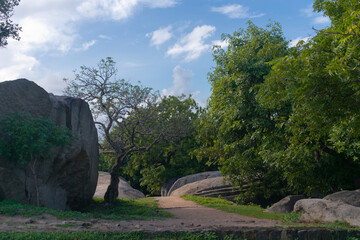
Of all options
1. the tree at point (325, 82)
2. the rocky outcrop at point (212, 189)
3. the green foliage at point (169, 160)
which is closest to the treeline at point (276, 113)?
the tree at point (325, 82)

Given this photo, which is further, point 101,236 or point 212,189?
point 212,189

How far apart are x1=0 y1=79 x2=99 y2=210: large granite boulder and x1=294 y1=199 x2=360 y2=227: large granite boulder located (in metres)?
9.02

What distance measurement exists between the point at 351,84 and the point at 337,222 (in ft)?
13.4

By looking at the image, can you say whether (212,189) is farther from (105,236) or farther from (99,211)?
(105,236)

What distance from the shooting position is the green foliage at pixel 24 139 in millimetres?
11484

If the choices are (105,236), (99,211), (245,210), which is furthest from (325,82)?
(99,211)

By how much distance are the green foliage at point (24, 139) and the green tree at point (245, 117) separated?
8.51 meters

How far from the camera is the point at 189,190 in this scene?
23391 millimetres

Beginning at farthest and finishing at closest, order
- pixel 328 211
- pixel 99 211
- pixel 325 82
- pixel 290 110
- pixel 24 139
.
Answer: pixel 99 211 → pixel 290 110 → pixel 24 139 → pixel 328 211 → pixel 325 82

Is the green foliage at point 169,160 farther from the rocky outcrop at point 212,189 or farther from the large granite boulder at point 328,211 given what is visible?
the large granite boulder at point 328,211

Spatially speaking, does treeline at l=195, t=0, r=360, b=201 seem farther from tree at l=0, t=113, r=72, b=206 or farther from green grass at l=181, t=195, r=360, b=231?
tree at l=0, t=113, r=72, b=206

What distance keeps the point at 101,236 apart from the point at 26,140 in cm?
608

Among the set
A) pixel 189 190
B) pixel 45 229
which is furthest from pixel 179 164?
pixel 45 229

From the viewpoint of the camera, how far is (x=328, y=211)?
37.1 ft
